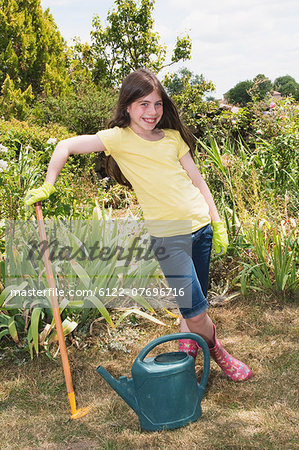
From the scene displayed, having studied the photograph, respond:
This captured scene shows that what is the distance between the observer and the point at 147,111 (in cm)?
245

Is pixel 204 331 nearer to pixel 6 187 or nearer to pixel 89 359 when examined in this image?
pixel 89 359

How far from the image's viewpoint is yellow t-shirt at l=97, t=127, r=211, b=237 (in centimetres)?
245

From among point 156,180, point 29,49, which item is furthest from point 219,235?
point 29,49

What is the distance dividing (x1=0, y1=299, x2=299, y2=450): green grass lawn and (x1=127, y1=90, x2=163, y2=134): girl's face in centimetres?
144

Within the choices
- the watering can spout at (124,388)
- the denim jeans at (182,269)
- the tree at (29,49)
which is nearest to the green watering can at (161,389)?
the watering can spout at (124,388)

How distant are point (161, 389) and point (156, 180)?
1.00 meters

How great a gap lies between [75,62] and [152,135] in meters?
12.8

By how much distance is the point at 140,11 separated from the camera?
14.2m

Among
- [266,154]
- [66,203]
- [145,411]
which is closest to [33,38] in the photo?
[266,154]

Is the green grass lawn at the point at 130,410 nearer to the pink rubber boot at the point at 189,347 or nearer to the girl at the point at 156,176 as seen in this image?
the pink rubber boot at the point at 189,347

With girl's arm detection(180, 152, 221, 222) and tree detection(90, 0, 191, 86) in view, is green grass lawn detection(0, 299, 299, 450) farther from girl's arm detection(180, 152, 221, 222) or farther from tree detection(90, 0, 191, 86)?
tree detection(90, 0, 191, 86)

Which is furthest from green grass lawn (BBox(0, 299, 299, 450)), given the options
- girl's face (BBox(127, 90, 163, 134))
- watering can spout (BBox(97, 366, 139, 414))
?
girl's face (BBox(127, 90, 163, 134))

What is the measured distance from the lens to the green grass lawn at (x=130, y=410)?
2.26 meters

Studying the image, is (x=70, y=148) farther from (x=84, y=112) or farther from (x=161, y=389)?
(x=84, y=112)
